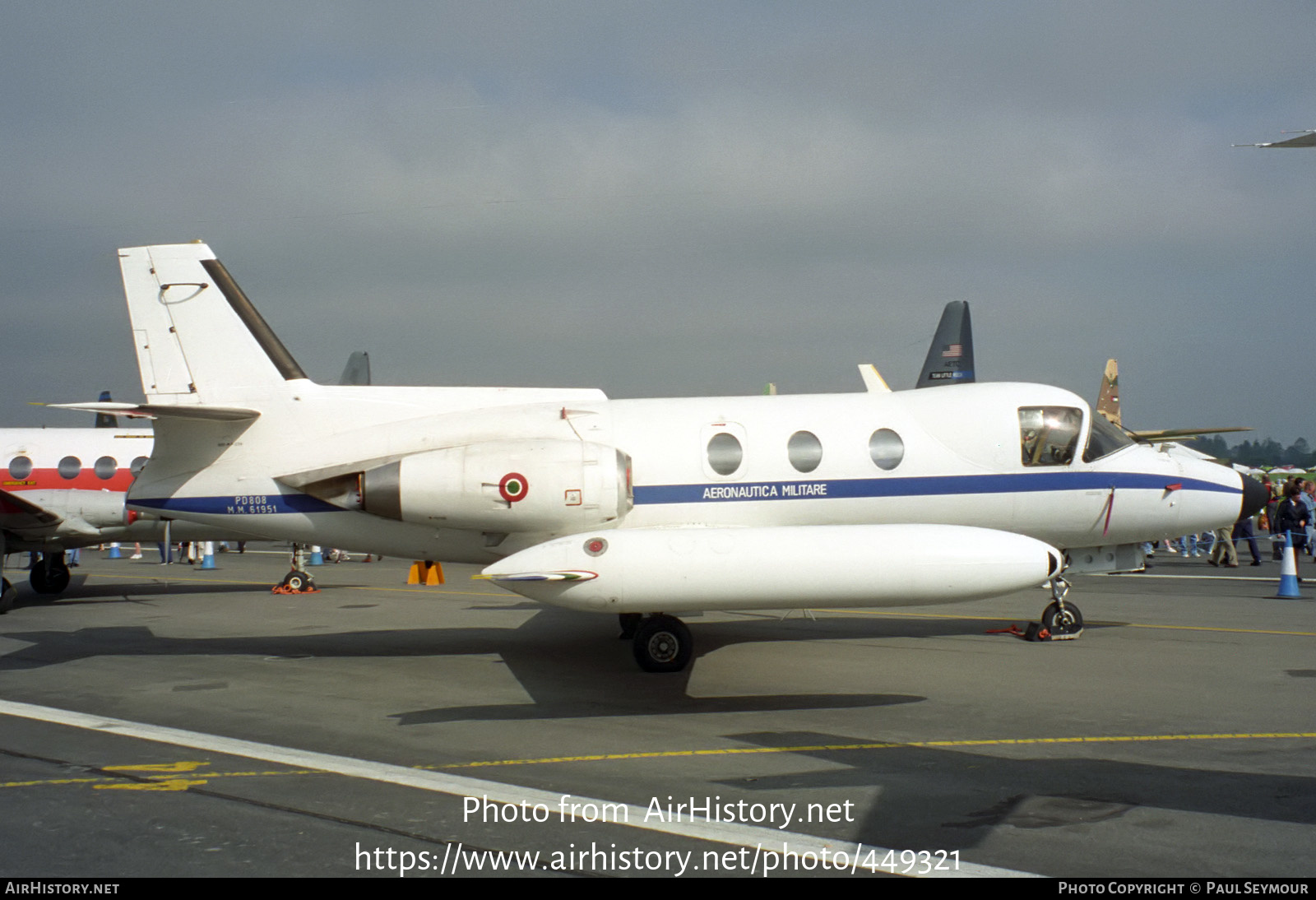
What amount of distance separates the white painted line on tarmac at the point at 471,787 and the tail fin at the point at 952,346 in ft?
95.7

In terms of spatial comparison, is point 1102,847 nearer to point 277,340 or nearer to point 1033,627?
point 1033,627

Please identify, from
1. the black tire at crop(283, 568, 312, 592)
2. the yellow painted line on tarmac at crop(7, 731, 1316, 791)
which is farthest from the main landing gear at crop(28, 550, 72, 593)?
the yellow painted line on tarmac at crop(7, 731, 1316, 791)

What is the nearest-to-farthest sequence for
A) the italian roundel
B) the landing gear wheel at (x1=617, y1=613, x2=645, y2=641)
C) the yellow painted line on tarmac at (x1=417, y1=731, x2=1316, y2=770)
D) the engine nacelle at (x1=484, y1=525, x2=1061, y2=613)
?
1. the yellow painted line on tarmac at (x1=417, y1=731, x2=1316, y2=770)
2. the engine nacelle at (x1=484, y1=525, x2=1061, y2=613)
3. the italian roundel
4. the landing gear wheel at (x1=617, y1=613, x2=645, y2=641)

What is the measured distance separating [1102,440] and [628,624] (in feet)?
21.7

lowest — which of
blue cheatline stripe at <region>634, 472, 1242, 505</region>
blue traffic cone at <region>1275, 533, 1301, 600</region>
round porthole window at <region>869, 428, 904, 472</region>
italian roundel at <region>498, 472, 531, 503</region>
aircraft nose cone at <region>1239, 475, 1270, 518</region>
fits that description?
blue traffic cone at <region>1275, 533, 1301, 600</region>

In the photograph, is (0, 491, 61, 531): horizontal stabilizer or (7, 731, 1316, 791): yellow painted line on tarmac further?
(0, 491, 61, 531): horizontal stabilizer

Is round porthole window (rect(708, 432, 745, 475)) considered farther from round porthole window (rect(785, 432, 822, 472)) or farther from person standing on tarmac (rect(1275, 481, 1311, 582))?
person standing on tarmac (rect(1275, 481, 1311, 582))

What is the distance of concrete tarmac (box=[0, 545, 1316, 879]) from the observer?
5.86m

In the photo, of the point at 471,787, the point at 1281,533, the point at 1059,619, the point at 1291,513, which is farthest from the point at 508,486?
the point at 1281,533

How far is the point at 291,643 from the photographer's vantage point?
46.8 feet

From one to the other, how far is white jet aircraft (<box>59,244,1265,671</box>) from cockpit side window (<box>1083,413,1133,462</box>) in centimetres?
3

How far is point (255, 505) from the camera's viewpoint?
1255 cm

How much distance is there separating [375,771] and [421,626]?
8.43m

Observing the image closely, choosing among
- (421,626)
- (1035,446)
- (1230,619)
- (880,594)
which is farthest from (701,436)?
(1230,619)
